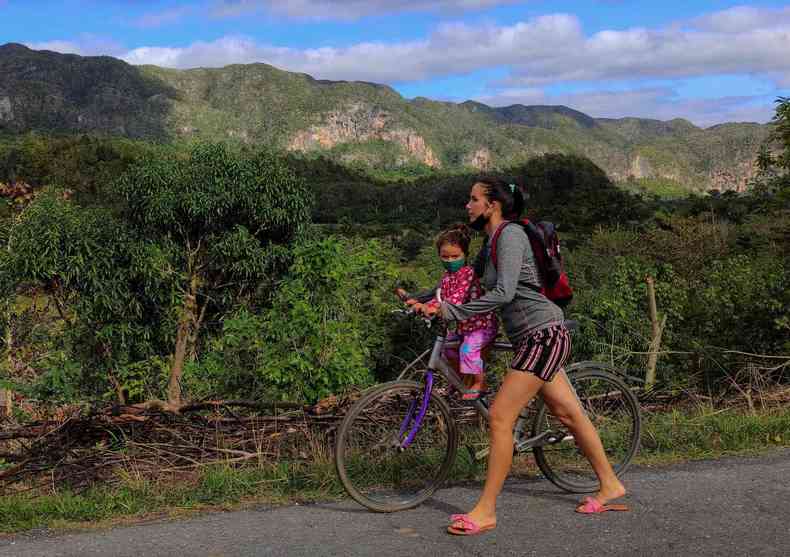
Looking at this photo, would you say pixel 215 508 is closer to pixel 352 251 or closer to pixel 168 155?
pixel 352 251

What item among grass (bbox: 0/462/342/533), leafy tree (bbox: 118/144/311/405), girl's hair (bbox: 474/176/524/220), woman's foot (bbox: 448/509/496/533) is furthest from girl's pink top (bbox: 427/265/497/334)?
leafy tree (bbox: 118/144/311/405)

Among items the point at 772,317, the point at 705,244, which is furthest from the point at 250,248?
the point at 705,244

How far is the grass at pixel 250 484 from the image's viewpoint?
156 inches

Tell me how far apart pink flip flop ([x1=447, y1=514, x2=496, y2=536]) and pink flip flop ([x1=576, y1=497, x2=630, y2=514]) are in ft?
1.86

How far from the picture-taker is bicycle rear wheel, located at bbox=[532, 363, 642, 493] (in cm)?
447

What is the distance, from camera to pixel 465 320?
13.4ft

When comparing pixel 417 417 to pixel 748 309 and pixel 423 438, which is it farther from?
pixel 748 309

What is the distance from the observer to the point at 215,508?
411cm

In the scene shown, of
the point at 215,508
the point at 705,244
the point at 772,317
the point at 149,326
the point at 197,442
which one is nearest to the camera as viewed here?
the point at 215,508

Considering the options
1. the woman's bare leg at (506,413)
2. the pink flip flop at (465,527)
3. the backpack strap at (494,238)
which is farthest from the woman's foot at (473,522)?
the backpack strap at (494,238)

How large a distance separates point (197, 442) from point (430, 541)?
70.6 inches

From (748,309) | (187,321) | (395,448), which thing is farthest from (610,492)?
(187,321)

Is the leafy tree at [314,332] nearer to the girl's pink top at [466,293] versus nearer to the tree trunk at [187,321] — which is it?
the girl's pink top at [466,293]

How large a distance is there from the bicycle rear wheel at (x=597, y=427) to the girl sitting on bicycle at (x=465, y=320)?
525 millimetres
